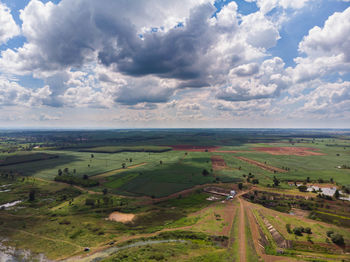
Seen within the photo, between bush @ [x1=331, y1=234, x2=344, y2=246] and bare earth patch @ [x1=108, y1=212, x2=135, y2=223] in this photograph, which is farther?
bare earth patch @ [x1=108, y1=212, x2=135, y2=223]

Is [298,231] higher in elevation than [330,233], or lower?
lower

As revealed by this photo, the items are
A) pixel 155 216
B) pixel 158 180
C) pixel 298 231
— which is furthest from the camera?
pixel 158 180

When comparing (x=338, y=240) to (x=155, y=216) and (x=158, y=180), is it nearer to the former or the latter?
(x=155, y=216)

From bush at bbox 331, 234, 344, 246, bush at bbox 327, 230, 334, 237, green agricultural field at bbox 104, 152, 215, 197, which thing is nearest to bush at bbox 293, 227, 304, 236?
bush at bbox 327, 230, 334, 237

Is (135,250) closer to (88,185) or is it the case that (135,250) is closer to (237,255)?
(237,255)

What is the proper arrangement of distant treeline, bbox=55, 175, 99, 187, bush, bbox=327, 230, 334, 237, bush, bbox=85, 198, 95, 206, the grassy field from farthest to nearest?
distant treeline, bbox=55, 175, 99, 187
bush, bbox=85, 198, 95, 206
bush, bbox=327, 230, 334, 237
the grassy field

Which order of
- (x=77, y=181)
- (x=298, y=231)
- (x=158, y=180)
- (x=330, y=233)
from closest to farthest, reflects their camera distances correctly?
(x=330, y=233)
(x=298, y=231)
(x=77, y=181)
(x=158, y=180)

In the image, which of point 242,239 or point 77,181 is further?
point 77,181

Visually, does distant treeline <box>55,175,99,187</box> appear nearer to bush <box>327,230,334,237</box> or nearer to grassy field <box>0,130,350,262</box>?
grassy field <box>0,130,350,262</box>

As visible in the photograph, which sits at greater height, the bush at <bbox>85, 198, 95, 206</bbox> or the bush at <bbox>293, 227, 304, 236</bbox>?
the bush at <bbox>293, 227, 304, 236</bbox>

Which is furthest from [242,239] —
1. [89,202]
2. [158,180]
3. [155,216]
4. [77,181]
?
[77,181]
